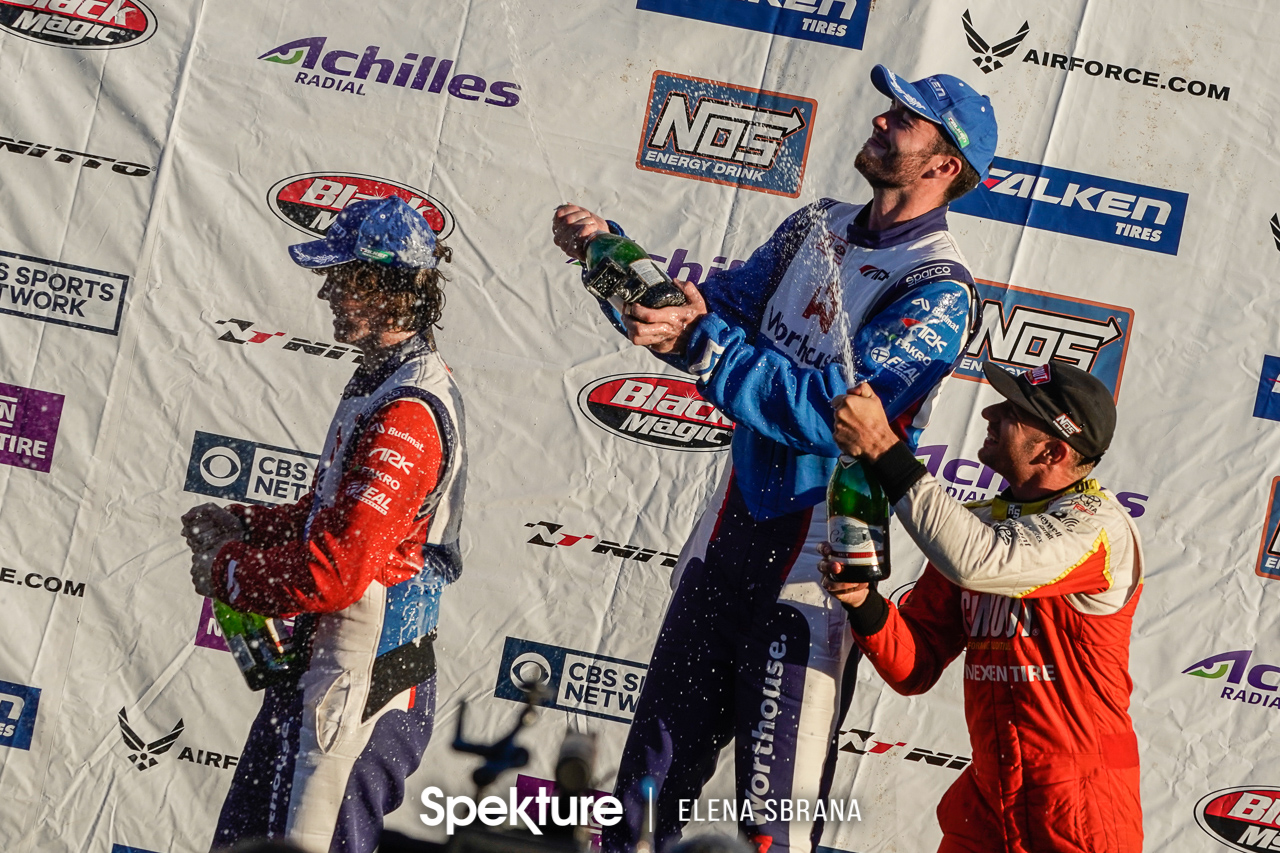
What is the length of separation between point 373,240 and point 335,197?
0.52 meters

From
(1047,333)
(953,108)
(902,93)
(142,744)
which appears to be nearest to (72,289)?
(142,744)

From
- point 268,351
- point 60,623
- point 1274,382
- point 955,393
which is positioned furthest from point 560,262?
point 1274,382

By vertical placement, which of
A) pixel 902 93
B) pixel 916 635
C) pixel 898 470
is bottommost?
pixel 916 635

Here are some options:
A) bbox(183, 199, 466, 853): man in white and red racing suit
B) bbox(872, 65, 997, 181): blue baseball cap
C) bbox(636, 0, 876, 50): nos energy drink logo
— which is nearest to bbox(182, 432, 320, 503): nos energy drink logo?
bbox(183, 199, 466, 853): man in white and red racing suit

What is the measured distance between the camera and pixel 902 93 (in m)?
2.36

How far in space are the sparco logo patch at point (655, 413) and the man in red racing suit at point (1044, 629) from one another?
1.03 m

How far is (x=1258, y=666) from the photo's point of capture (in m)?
3.11

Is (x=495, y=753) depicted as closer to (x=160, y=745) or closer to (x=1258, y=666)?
(x=160, y=745)

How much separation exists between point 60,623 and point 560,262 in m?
1.87

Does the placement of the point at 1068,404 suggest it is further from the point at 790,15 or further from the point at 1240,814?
the point at 1240,814

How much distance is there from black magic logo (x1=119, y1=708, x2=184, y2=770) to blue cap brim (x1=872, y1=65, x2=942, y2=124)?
2.70m

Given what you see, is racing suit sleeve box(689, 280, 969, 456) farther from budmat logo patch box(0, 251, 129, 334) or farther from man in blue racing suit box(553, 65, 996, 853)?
budmat logo patch box(0, 251, 129, 334)

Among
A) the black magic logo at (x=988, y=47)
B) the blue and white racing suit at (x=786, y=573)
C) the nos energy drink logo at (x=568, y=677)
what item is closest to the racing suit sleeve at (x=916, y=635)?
the blue and white racing suit at (x=786, y=573)

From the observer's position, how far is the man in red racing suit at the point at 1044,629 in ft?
6.99
